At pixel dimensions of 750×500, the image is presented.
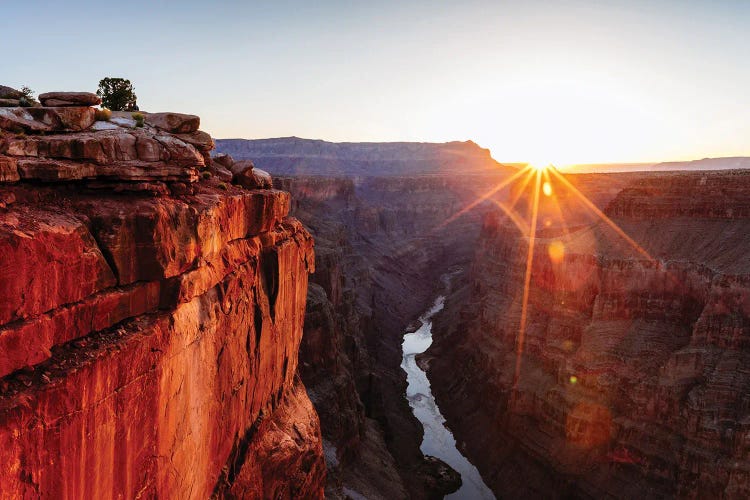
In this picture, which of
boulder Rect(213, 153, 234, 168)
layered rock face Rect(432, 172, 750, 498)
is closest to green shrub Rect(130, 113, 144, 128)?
boulder Rect(213, 153, 234, 168)

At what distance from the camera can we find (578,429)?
47188mm

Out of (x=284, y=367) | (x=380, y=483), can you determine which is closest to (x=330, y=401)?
(x=380, y=483)

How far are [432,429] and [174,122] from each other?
4891cm

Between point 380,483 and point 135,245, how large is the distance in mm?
33377

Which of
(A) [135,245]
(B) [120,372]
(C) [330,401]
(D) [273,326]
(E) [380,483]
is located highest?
(A) [135,245]

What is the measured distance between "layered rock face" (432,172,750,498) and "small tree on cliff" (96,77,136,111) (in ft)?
134

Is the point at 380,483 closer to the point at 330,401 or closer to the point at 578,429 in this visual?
the point at 330,401

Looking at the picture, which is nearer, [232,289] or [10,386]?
[10,386]

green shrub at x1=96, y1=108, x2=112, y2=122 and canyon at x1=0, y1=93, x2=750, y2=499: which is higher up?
green shrub at x1=96, y1=108, x2=112, y2=122

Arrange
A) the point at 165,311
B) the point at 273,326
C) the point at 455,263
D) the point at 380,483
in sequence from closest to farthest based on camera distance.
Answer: the point at 165,311 → the point at 273,326 → the point at 380,483 → the point at 455,263

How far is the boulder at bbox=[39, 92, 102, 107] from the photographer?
50.9ft

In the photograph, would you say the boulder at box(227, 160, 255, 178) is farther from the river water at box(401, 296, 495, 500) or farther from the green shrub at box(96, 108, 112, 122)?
the river water at box(401, 296, 495, 500)

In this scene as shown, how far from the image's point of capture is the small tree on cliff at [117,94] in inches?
982

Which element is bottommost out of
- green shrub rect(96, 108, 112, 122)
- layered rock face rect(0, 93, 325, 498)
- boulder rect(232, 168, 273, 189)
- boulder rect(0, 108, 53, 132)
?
layered rock face rect(0, 93, 325, 498)
